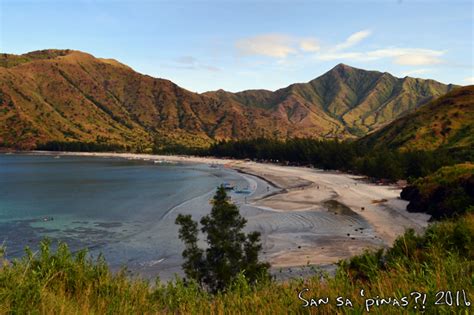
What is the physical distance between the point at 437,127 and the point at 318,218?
118m

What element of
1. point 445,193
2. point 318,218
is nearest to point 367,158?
point 445,193

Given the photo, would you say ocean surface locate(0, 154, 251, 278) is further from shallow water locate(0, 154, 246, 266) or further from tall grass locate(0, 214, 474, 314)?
tall grass locate(0, 214, 474, 314)

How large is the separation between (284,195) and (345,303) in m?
88.3

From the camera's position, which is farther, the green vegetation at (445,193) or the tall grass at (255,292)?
the green vegetation at (445,193)

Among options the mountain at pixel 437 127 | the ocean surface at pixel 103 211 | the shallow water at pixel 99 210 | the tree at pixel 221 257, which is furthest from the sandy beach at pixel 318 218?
the mountain at pixel 437 127

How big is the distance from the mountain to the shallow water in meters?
80.7

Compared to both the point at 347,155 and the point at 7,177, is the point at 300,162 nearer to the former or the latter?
the point at 347,155

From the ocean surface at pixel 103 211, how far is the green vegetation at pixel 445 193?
41.3 metres

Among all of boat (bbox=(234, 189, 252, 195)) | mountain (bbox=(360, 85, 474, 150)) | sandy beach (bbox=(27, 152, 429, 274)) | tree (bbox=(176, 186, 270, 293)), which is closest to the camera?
tree (bbox=(176, 186, 270, 293))

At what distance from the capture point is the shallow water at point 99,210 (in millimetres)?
51938

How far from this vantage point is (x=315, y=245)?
49.3m

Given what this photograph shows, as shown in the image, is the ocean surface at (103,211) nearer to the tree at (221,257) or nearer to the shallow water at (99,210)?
the shallow water at (99,210)

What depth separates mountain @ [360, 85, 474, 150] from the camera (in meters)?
142

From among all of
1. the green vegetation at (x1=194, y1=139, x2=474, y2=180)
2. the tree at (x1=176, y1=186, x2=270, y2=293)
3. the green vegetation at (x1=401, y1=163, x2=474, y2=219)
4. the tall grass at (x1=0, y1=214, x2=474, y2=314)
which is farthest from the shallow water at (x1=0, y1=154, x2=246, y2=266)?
the green vegetation at (x1=194, y1=139, x2=474, y2=180)
